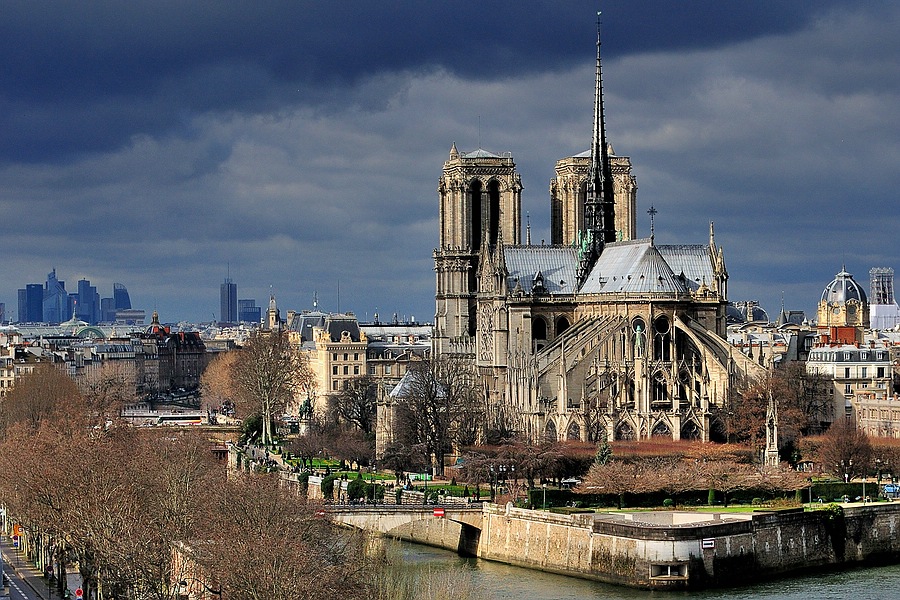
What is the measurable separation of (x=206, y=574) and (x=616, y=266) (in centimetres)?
7622

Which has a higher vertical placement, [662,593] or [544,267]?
[544,267]

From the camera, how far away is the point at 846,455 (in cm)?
11894

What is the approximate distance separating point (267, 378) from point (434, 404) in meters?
38.3

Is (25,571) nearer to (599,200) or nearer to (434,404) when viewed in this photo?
(434,404)

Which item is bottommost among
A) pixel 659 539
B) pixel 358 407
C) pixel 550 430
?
pixel 659 539

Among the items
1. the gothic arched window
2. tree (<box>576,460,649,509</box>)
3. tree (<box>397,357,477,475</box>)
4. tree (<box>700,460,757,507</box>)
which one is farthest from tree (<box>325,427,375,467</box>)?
tree (<box>700,460,757,507</box>)

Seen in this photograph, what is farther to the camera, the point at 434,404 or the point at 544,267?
the point at 544,267

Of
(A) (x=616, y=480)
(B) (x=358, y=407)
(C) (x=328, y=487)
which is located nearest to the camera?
(A) (x=616, y=480)

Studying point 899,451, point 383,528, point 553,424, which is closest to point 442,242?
point 553,424

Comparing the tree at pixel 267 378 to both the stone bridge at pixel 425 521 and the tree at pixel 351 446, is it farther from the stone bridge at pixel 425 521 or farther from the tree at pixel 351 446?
the stone bridge at pixel 425 521

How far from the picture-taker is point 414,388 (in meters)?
139

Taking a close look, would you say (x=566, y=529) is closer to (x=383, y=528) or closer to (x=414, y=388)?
(x=383, y=528)

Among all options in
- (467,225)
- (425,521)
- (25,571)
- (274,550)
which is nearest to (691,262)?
(467,225)

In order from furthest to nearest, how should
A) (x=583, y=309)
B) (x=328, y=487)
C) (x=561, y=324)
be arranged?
(x=561, y=324)
(x=583, y=309)
(x=328, y=487)
